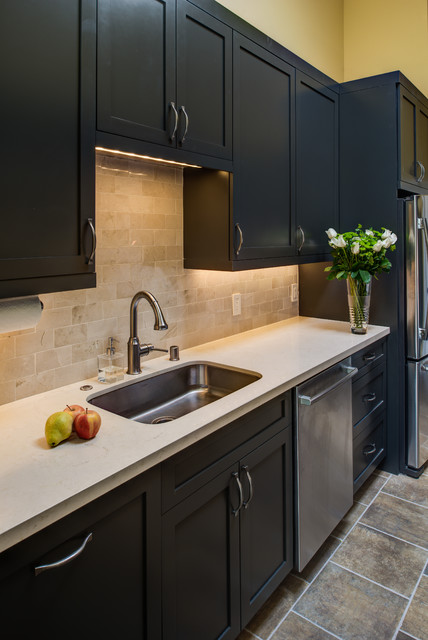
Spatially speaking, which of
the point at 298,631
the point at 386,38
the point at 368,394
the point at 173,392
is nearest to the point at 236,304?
the point at 173,392

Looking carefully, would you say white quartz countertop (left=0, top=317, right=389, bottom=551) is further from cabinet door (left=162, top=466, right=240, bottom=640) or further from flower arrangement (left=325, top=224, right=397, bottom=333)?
flower arrangement (left=325, top=224, right=397, bottom=333)

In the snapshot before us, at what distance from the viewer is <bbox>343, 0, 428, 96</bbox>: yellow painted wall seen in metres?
3.28

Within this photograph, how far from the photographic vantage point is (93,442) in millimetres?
1218

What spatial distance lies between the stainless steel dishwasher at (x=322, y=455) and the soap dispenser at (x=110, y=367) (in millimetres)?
718

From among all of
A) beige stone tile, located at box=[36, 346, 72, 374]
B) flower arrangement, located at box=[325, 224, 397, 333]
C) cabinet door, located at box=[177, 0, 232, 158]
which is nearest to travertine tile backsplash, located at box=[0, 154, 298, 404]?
beige stone tile, located at box=[36, 346, 72, 374]

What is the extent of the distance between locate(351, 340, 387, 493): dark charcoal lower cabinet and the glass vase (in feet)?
0.47

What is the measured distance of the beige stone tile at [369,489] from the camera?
8.48 ft

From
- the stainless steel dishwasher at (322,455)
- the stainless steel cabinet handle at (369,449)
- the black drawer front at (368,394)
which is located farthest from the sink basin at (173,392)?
the stainless steel cabinet handle at (369,449)

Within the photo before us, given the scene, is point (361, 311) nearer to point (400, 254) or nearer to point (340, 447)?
point (400, 254)

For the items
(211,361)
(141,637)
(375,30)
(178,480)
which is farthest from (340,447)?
(375,30)

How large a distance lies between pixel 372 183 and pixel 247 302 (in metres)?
1.09

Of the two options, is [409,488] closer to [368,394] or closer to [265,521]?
[368,394]

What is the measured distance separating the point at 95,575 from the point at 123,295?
1108 millimetres

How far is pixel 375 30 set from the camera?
3420 millimetres
